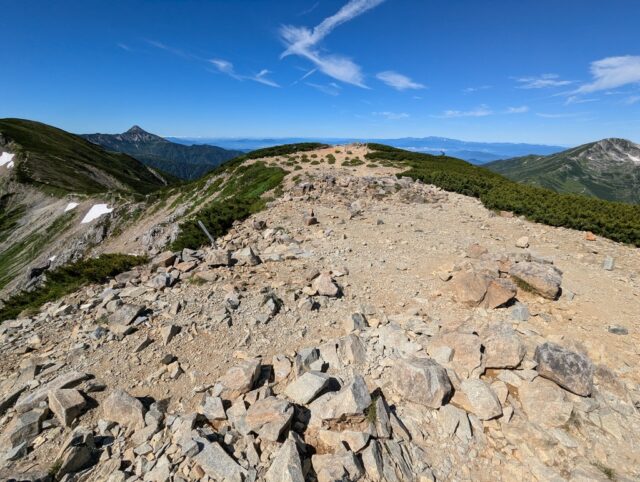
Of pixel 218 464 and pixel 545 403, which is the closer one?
pixel 218 464

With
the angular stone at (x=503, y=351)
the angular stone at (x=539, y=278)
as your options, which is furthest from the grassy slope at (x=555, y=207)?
the angular stone at (x=503, y=351)

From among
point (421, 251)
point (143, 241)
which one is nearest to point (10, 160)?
point (143, 241)

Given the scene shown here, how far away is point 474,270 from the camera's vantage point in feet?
33.7

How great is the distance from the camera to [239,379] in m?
6.59

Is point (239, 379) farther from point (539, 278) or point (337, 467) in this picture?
point (539, 278)

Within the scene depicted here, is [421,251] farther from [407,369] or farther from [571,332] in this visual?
[407,369]

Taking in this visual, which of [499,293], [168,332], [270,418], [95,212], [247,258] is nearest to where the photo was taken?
[270,418]

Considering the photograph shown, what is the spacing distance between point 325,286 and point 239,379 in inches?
167

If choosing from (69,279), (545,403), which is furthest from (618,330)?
(69,279)

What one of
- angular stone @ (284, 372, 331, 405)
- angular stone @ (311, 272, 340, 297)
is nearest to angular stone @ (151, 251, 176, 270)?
angular stone @ (311, 272, 340, 297)

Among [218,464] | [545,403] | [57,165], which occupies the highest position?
[57,165]

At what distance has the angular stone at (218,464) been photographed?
486 cm

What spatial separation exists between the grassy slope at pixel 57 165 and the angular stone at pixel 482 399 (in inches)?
2818

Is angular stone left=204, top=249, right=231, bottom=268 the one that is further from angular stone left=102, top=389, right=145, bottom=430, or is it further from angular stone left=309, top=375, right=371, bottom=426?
angular stone left=309, top=375, right=371, bottom=426
